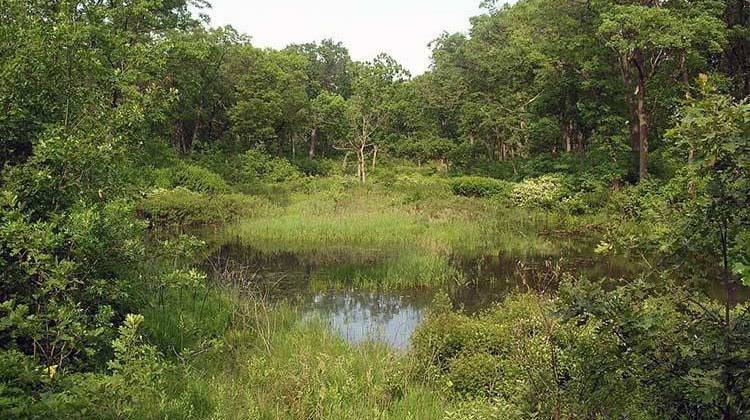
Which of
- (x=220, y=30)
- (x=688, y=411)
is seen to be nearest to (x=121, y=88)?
(x=688, y=411)

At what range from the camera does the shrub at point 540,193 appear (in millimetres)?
22172

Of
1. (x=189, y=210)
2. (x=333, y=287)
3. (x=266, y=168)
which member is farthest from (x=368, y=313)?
(x=266, y=168)

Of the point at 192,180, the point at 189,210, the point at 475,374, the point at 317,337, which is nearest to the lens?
the point at 475,374

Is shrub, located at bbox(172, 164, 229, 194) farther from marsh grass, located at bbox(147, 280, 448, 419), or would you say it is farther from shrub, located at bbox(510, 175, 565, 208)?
marsh grass, located at bbox(147, 280, 448, 419)

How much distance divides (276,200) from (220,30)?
19516 millimetres

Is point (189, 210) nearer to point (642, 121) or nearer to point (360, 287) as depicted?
point (360, 287)

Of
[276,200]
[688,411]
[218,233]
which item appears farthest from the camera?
[276,200]

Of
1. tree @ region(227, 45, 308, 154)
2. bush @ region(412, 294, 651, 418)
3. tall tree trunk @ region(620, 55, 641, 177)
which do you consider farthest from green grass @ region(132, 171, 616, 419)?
tree @ region(227, 45, 308, 154)

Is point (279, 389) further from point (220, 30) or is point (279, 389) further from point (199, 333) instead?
point (220, 30)

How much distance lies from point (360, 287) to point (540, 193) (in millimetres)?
13997

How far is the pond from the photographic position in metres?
8.63

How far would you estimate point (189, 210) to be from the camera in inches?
771

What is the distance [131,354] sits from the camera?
12.3 feet

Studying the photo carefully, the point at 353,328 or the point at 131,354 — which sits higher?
the point at 131,354
